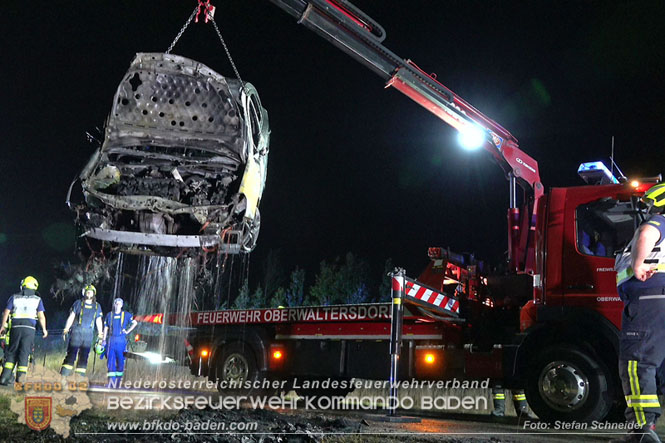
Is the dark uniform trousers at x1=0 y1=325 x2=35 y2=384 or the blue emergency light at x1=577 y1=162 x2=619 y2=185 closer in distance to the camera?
the blue emergency light at x1=577 y1=162 x2=619 y2=185

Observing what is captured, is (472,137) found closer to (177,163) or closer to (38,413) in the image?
(177,163)

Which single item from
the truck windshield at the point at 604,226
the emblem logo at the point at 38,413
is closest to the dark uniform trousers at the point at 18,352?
the emblem logo at the point at 38,413

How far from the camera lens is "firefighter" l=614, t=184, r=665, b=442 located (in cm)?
443

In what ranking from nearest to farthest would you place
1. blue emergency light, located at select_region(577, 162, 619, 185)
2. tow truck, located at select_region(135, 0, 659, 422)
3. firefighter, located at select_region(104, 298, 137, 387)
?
tow truck, located at select_region(135, 0, 659, 422) < blue emergency light, located at select_region(577, 162, 619, 185) < firefighter, located at select_region(104, 298, 137, 387)

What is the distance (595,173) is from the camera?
7473mm

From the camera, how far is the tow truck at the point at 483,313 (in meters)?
6.71

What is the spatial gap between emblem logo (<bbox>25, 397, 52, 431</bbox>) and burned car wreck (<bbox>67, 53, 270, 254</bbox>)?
1.98 m

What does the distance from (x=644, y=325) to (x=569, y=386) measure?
2352 mm

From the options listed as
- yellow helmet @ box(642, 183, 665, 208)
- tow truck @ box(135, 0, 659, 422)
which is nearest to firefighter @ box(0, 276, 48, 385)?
tow truck @ box(135, 0, 659, 422)

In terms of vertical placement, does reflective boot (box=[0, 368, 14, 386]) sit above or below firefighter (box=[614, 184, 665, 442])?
below

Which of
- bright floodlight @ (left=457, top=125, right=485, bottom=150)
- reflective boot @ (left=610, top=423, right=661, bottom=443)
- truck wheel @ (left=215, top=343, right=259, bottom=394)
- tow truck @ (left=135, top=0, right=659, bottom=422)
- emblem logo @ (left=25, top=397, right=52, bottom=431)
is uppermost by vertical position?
bright floodlight @ (left=457, top=125, right=485, bottom=150)

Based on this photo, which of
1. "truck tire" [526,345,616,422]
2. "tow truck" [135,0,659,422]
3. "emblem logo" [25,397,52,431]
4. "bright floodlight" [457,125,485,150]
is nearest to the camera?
"emblem logo" [25,397,52,431]

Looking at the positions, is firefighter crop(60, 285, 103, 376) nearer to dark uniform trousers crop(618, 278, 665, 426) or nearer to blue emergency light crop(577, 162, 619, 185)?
blue emergency light crop(577, 162, 619, 185)

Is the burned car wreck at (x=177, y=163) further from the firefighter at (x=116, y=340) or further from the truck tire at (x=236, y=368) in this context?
the truck tire at (x=236, y=368)
